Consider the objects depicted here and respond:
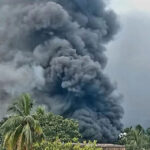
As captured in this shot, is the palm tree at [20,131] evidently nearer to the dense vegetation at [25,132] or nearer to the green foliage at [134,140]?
the dense vegetation at [25,132]

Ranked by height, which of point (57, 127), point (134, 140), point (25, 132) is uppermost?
point (134, 140)

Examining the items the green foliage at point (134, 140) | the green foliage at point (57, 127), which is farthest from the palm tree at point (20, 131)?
the green foliage at point (134, 140)

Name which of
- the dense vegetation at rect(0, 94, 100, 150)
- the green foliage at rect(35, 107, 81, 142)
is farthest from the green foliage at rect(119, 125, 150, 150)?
the dense vegetation at rect(0, 94, 100, 150)

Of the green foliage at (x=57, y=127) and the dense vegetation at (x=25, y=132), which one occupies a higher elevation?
the green foliage at (x=57, y=127)

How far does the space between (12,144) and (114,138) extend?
2479 inches

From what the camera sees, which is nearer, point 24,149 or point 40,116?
point 24,149

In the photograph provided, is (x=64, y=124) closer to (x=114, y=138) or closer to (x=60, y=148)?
(x=114, y=138)

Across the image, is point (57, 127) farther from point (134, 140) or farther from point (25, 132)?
point (25, 132)

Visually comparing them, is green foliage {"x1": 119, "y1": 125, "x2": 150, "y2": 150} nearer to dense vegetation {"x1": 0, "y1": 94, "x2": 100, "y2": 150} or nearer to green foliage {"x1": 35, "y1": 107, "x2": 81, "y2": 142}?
green foliage {"x1": 35, "y1": 107, "x2": 81, "y2": 142}

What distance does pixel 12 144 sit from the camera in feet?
143

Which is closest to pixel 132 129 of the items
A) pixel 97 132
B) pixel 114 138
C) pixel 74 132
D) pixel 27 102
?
pixel 114 138

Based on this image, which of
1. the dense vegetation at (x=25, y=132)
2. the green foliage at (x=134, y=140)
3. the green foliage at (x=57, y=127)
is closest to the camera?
the dense vegetation at (x=25, y=132)

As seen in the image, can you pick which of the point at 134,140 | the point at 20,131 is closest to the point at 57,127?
the point at 134,140

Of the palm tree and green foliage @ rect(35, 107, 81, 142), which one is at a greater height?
green foliage @ rect(35, 107, 81, 142)
